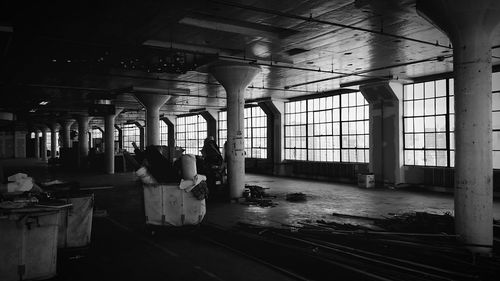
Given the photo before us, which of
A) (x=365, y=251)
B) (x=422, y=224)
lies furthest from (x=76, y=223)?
(x=422, y=224)

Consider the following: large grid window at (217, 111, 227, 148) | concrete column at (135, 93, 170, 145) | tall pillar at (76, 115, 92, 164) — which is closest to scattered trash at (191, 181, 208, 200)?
concrete column at (135, 93, 170, 145)

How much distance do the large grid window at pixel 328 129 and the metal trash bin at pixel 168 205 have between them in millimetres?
13012

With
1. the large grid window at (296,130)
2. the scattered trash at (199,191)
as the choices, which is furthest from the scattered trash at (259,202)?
the large grid window at (296,130)

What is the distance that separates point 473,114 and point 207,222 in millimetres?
6276

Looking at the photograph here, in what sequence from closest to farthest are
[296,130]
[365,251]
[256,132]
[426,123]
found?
[365,251] → [426,123] → [296,130] → [256,132]

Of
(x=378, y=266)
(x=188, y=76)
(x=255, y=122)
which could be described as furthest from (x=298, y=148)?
(x=378, y=266)

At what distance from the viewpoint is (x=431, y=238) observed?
7.17 metres

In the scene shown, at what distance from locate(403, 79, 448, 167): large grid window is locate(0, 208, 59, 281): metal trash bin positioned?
14676mm

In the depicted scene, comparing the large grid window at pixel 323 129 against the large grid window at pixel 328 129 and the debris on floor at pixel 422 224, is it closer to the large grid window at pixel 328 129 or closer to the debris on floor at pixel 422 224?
the large grid window at pixel 328 129

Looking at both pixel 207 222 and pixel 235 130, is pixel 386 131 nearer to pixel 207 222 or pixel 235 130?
pixel 235 130

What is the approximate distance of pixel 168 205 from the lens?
8.14 m

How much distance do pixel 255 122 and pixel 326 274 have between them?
2142cm

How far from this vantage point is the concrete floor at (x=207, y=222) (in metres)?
6.12

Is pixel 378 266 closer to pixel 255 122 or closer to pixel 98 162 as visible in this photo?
pixel 255 122
